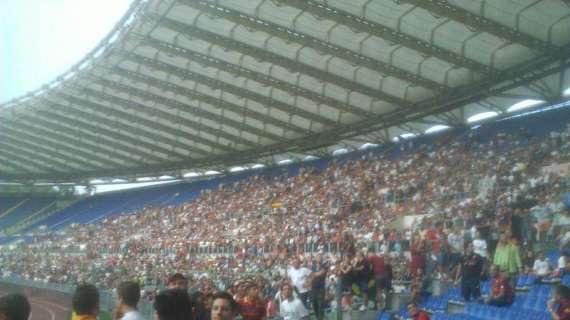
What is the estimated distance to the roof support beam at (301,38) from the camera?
57.7 ft

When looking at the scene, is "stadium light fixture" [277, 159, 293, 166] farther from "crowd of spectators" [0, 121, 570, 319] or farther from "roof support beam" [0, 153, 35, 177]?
"roof support beam" [0, 153, 35, 177]

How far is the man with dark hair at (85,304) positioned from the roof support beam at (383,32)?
12725 mm

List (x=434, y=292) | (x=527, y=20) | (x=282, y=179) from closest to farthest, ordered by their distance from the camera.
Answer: (x=434, y=292)
(x=527, y=20)
(x=282, y=179)

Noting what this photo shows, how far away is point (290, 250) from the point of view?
20.9 metres

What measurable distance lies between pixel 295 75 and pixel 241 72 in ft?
5.51

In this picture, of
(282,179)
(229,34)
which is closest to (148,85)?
(229,34)

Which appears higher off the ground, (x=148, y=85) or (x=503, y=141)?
(x=148, y=85)

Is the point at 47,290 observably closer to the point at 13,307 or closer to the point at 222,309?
the point at 222,309

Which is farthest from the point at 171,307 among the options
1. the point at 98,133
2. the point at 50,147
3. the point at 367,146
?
the point at 50,147

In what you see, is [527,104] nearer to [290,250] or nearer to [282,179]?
[290,250]

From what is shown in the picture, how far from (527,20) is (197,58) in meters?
9.38

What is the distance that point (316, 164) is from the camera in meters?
31.9

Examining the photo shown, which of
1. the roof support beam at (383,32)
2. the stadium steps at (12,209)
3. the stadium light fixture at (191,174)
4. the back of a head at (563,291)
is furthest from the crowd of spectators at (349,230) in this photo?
the stadium steps at (12,209)

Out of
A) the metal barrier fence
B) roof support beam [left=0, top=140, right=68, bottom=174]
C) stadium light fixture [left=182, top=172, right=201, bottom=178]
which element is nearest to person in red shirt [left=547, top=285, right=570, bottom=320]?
the metal barrier fence
